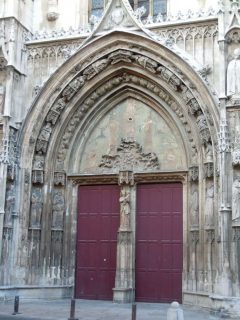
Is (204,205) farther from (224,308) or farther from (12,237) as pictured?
(12,237)

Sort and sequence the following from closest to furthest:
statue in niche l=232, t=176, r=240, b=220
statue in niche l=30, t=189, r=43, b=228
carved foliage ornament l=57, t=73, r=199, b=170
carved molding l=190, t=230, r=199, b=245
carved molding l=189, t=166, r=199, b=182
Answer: statue in niche l=232, t=176, r=240, b=220 → carved molding l=190, t=230, r=199, b=245 → carved molding l=189, t=166, r=199, b=182 → statue in niche l=30, t=189, r=43, b=228 → carved foliage ornament l=57, t=73, r=199, b=170

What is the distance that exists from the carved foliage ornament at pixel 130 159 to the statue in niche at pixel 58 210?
139 centimetres

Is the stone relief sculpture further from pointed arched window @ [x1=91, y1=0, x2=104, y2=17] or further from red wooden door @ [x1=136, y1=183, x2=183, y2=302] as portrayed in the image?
pointed arched window @ [x1=91, y1=0, x2=104, y2=17]

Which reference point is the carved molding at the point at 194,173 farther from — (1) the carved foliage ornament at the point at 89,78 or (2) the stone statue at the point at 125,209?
(1) the carved foliage ornament at the point at 89,78

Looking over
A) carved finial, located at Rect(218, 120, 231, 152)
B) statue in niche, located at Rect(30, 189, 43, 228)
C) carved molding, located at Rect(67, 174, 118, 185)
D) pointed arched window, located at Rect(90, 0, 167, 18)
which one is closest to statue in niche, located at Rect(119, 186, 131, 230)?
carved molding, located at Rect(67, 174, 118, 185)

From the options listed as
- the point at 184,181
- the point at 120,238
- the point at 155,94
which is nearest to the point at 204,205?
the point at 184,181

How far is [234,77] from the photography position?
11898 millimetres

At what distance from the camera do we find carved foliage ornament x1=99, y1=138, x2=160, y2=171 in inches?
536

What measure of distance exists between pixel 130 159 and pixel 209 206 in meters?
2.61

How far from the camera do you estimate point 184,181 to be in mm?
13242

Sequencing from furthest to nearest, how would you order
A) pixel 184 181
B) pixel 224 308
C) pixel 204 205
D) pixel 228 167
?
1. pixel 184 181
2. pixel 204 205
3. pixel 228 167
4. pixel 224 308

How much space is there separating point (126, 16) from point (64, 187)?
187 inches

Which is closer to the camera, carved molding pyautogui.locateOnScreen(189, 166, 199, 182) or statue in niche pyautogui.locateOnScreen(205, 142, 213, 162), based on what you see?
statue in niche pyautogui.locateOnScreen(205, 142, 213, 162)

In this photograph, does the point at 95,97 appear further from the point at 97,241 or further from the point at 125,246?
the point at 125,246
